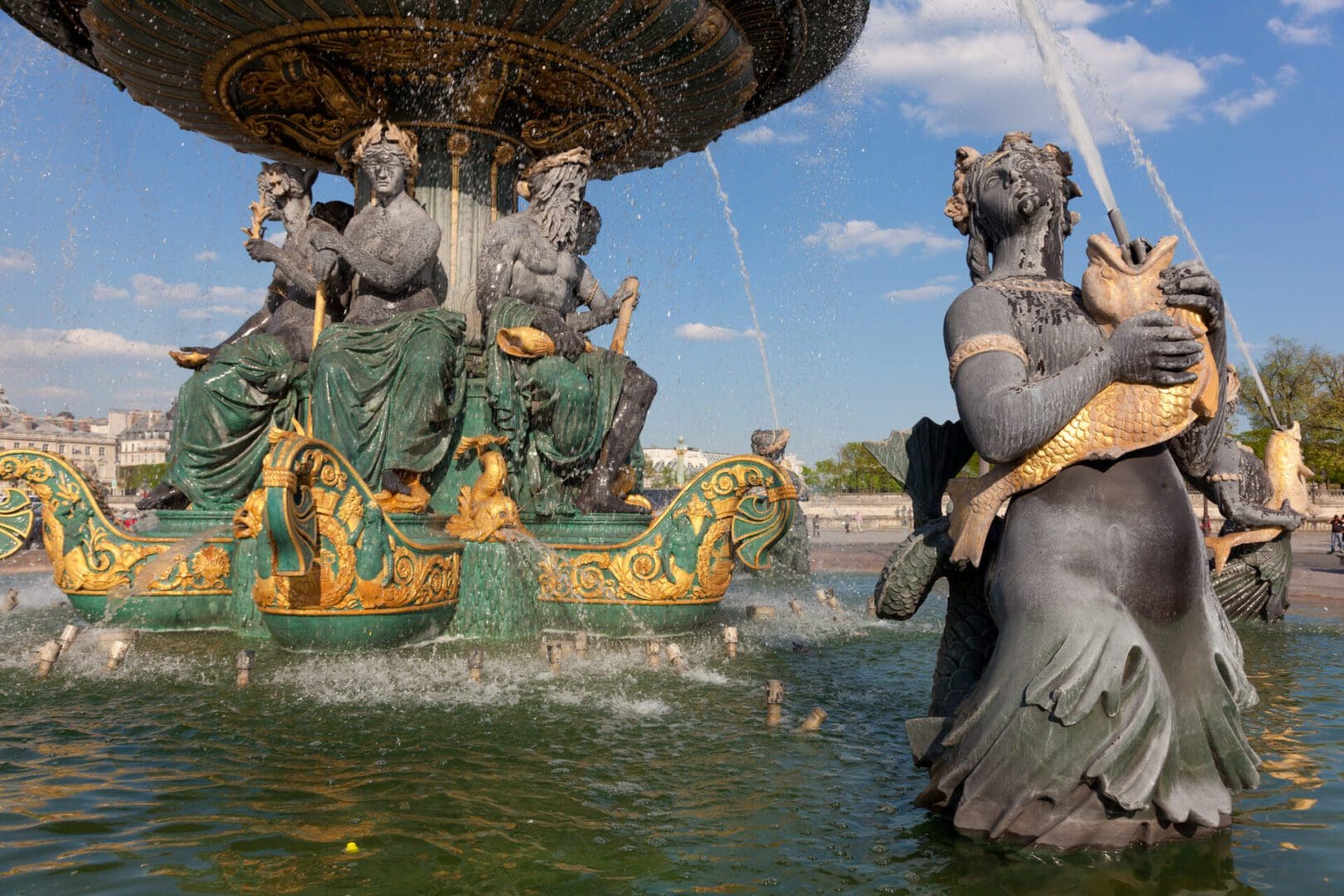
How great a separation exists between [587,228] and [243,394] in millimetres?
3016

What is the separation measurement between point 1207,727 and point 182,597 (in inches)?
234

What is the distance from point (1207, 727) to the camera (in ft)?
8.93

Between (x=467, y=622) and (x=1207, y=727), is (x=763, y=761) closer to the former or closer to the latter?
(x=1207, y=727)

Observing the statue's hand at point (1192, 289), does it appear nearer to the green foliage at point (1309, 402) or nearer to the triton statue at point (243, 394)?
the triton statue at point (243, 394)

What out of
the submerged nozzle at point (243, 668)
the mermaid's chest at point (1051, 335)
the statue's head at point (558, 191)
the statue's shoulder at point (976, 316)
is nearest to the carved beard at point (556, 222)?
the statue's head at point (558, 191)

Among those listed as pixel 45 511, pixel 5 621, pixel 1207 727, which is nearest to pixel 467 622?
pixel 45 511

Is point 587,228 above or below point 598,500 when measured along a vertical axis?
above

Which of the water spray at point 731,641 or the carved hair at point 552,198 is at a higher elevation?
the carved hair at point 552,198

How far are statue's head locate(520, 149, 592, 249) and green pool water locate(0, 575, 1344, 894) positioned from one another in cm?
313

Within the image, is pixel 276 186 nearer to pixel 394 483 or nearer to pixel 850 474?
pixel 394 483

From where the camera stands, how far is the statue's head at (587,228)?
8.31 meters

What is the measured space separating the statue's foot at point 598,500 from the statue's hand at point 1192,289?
4.87 meters

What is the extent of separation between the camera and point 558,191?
7.30 metres

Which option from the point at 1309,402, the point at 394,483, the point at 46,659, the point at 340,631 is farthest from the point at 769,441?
the point at 1309,402
